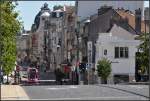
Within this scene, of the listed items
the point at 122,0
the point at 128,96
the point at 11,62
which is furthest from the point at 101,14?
the point at 128,96

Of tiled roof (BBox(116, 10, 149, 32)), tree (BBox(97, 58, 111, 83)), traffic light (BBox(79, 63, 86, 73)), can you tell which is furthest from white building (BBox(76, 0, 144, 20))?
tree (BBox(97, 58, 111, 83))

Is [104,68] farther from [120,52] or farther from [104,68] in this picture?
[120,52]

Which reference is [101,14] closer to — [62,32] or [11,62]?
[11,62]

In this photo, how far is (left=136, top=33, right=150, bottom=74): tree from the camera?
262ft

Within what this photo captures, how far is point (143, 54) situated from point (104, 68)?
20.6ft

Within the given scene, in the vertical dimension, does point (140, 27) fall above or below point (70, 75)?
above

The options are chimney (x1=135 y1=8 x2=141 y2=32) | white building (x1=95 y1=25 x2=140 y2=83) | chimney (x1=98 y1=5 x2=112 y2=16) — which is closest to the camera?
white building (x1=95 y1=25 x2=140 y2=83)

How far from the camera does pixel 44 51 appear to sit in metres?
196

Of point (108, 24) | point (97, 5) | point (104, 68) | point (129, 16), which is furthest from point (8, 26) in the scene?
point (97, 5)

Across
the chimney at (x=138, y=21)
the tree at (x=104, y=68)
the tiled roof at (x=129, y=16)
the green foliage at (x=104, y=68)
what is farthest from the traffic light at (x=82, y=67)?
the chimney at (x=138, y=21)

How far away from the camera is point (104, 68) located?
81.2 m

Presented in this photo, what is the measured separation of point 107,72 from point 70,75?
27.0 m

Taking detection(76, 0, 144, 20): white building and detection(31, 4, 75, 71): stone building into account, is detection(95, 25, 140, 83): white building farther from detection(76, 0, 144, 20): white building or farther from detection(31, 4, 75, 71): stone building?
detection(31, 4, 75, 71): stone building

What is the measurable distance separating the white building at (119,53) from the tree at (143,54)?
1359 millimetres
